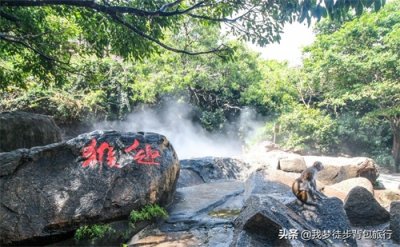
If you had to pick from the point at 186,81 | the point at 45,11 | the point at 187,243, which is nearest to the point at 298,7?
the point at 187,243

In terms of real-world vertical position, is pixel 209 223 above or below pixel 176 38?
below

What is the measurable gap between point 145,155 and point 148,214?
110 cm

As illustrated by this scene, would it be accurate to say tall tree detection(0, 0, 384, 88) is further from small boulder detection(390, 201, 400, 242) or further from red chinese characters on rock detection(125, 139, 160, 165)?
small boulder detection(390, 201, 400, 242)

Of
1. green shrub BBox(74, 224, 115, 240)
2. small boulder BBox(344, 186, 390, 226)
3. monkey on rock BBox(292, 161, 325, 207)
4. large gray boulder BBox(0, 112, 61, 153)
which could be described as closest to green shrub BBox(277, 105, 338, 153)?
small boulder BBox(344, 186, 390, 226)

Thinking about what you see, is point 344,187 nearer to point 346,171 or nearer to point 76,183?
point 346,171

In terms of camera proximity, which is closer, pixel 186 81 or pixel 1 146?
pixel 1 146

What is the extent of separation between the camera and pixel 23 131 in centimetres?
710

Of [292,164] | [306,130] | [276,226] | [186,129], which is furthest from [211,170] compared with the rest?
[306,130]

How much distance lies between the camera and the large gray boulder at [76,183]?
15.9 ft

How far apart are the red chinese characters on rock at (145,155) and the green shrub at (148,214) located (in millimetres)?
818

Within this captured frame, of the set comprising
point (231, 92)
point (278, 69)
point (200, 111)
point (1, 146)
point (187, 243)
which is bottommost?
point (187, 243)

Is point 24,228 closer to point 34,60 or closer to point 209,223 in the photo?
point 209,223

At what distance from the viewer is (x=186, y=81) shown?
51.9ft

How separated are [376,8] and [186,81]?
12.9m
